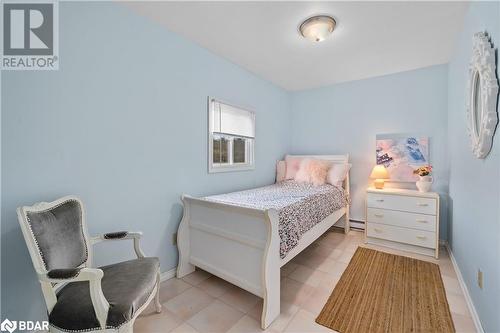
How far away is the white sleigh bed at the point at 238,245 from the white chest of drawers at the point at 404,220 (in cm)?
112

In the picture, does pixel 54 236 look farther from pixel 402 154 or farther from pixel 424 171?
pixel 402 154

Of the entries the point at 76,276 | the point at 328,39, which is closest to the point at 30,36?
the point at 76,276

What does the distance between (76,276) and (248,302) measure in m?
1.30

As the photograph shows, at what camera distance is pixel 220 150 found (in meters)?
2.90

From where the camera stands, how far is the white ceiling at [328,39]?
1.89 m

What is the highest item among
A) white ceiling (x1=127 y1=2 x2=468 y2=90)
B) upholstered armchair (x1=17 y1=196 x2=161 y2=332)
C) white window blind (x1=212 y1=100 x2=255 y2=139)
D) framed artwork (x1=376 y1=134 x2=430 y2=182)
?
white ceiling (x1=127 y1=2 x2=468 y2=90)

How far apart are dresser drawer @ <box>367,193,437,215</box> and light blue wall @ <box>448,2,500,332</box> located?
0.77 feet

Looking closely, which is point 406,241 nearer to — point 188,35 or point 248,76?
point 248,76

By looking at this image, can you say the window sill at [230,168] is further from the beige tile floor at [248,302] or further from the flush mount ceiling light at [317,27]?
the flush mount ceiling light at [317,27]

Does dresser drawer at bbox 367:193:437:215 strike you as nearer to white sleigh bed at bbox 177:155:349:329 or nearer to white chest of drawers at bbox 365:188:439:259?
white chest of drawers at bbox 365:188:439:259

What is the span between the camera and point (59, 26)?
5.18 feet

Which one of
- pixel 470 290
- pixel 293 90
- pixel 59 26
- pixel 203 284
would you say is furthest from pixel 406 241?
pixel 59 26

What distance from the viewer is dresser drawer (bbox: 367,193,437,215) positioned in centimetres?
270

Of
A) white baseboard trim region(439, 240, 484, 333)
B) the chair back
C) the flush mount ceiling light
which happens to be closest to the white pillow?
white baseboard trim region(439, 240, 484, 333)
